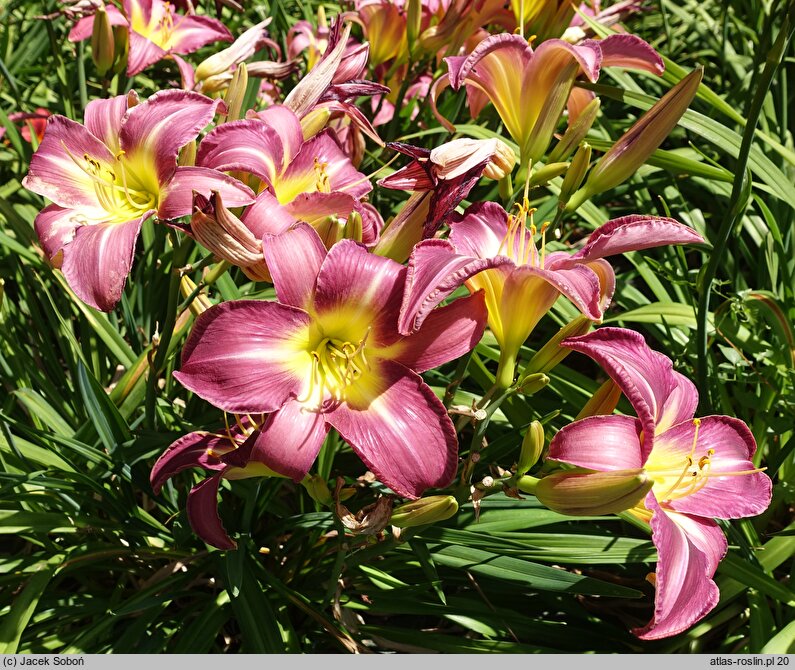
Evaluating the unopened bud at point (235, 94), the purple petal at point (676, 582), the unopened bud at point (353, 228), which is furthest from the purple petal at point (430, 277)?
the unopened bud at point (235, 94)

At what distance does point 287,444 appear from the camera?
703 millimetres

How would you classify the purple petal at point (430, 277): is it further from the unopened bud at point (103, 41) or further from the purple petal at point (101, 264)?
the unopened bud at point (103, 41)

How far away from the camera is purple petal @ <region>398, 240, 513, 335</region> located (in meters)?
0.67

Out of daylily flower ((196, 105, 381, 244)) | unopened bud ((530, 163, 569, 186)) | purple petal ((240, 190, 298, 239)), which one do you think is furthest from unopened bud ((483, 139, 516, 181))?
purple petal ((240, 190, 298, 239))

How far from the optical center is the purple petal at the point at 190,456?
86 centimetres

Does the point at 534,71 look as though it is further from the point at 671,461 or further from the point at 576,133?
the point at 671,461

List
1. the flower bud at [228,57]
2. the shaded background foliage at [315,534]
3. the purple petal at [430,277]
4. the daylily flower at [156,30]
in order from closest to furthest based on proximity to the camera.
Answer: the purple petal at [430,277] < the shaded background foliage at [315,534] < the flower bud at [228,57] < the daylily flower at [156,30]

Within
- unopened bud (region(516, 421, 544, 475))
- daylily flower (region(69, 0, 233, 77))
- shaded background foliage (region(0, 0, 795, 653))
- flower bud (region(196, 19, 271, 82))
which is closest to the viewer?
unopened bud (region(516, 421, 544, 475))

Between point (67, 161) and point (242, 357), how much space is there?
0.47 meters

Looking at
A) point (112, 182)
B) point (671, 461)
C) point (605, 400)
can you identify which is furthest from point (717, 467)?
point (112, 182)

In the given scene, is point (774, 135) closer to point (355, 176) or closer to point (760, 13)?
point (760, 13)

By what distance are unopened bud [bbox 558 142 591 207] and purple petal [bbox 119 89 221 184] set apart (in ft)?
1.50

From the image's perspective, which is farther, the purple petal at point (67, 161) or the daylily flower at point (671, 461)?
the purple petal at point (67, 161)

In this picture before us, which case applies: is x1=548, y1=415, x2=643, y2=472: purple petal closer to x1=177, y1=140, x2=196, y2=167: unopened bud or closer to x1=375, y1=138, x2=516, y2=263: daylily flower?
x1=375, y1=138, x2=516, y2=263: daylily flower
